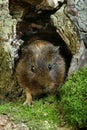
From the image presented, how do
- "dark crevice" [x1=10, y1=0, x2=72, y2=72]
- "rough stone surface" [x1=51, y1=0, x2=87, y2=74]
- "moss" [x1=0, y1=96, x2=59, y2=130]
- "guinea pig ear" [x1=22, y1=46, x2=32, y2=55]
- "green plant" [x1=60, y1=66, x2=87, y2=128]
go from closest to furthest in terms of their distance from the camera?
1. "green plant" [x1=60, y1=66, x2=87, y2=128]
2. "moss" [x1=0, y1=96, x2=59, y2=130]
3. "rough stone surface" [x1=51, y1=0, x2=87, y2=74]
4. "guinea pig ear" [x1=22, y1=46, x2=32, y2=55]
5. "dark crevice" [x1=10, y1=0, x2=72, y2=72]

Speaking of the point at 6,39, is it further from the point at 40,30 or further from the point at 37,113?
the point at 37,113

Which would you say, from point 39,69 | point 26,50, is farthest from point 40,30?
point 39,69

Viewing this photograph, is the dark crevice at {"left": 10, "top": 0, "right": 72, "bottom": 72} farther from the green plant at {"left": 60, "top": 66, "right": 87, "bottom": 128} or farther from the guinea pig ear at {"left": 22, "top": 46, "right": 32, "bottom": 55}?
the green plant at {"left": 60, "top": 66, "right": 87, "bottom": 128}

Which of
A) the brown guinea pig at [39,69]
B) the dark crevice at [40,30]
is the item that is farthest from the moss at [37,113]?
the dark crevice at [40,30]

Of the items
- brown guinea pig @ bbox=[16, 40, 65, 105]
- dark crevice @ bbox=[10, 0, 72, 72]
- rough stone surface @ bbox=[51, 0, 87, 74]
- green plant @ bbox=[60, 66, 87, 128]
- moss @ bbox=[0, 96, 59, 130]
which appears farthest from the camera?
dark crevice @ bbox=[10, 0, 72, 72]

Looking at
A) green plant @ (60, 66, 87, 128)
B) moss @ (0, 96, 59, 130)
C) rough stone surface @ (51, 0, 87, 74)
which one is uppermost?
rough stone surface @ (51, 0, 87, 74)

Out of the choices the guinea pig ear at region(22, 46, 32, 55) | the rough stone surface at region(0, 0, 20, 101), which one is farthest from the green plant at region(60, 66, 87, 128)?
the rough stone surface at region(0, 0, 20, 101)

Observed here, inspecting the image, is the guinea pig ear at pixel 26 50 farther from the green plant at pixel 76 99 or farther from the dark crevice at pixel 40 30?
the green plant at pixel 76 99

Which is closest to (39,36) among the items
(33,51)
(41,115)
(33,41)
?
(33,41)
